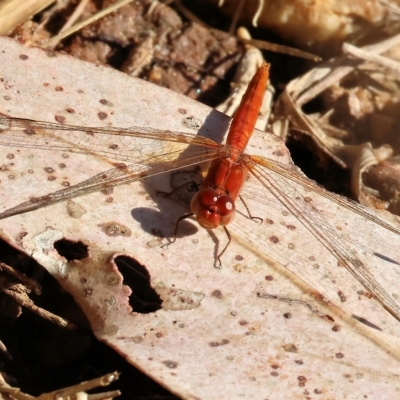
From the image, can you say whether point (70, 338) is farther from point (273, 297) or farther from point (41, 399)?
point (273, 297)

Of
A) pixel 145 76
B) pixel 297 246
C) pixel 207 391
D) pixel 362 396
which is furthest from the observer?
pixel 145 76

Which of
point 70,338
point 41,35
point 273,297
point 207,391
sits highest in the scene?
point 41,35

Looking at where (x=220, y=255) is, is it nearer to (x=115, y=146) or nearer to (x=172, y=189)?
(x=172, y=189)

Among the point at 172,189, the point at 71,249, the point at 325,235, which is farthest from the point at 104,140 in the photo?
the point at 325,235

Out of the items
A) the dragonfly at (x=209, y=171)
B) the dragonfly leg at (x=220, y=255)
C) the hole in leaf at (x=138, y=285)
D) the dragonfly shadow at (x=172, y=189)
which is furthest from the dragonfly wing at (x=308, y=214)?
the hole in leaf at (x=138, y=285)

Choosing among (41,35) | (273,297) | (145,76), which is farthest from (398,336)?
(41,35)

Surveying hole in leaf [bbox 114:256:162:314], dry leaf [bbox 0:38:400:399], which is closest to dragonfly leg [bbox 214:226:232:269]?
dry leaf [bbox 0:38:400:399]

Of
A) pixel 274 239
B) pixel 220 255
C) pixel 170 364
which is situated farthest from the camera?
Result: pixel 274 239
